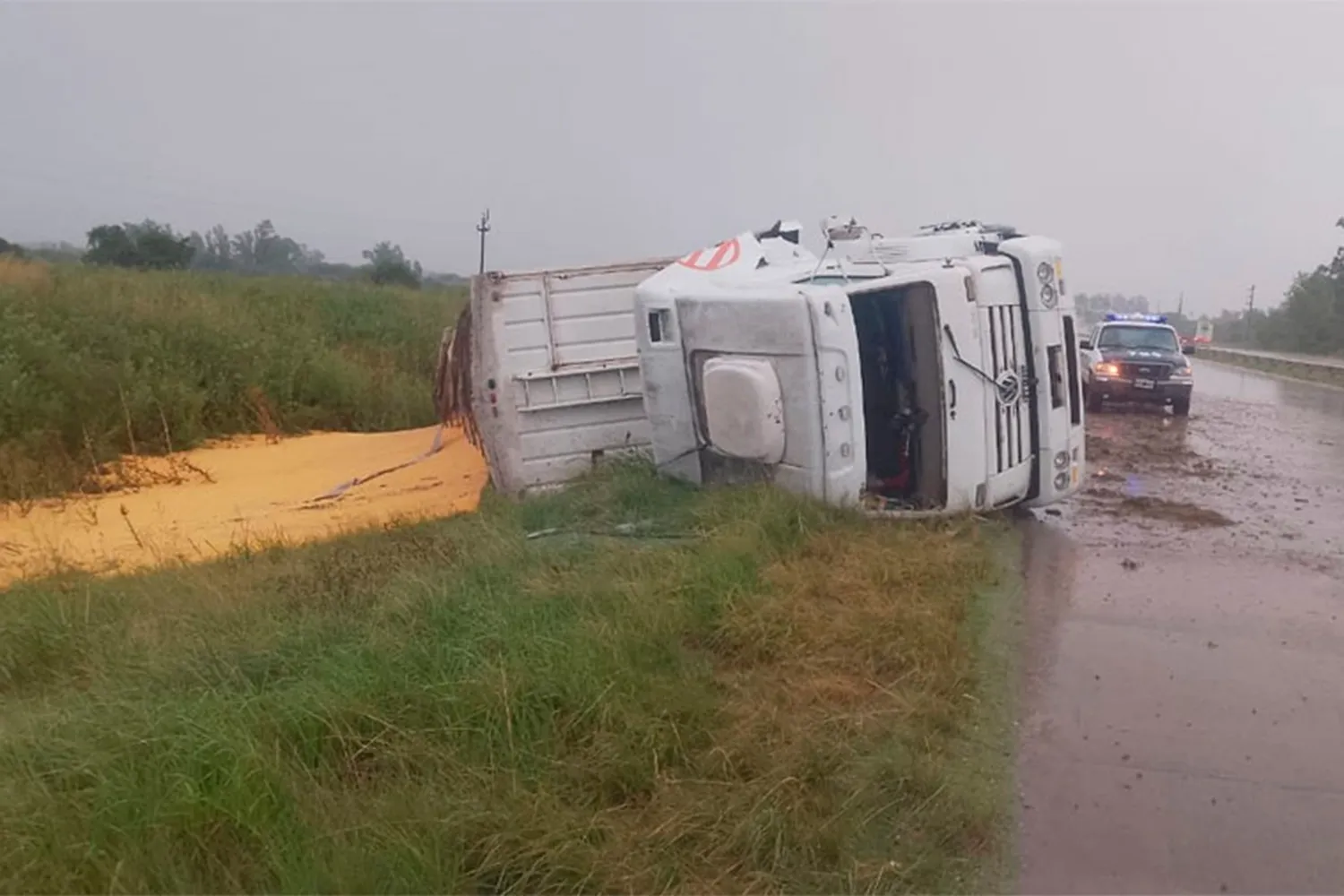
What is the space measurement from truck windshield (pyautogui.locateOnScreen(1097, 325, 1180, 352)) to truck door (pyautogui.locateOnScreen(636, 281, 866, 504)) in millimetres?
14212

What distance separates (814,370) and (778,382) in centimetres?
27

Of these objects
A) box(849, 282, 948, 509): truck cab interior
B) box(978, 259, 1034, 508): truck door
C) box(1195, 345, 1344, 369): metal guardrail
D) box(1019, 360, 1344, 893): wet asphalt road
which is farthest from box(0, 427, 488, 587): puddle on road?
box(1195, 345, 1344, 369): metal guardrail

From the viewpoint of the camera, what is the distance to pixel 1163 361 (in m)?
19.5

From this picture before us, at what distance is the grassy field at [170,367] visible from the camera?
13008 mm

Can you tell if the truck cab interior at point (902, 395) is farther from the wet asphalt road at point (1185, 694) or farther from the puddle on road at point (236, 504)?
the puddle on road at point (236, 504)

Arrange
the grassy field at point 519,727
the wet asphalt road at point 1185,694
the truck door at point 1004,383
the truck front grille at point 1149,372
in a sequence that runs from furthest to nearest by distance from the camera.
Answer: the truck front grille at point 1149,372
the truck door at point 1004,383
the wet asphalt road at point 1185,694
the grassy field at point 519,727

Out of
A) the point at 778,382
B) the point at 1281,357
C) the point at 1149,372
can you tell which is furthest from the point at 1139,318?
the point at 1281,357

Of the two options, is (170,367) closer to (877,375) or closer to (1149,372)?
(877,375)

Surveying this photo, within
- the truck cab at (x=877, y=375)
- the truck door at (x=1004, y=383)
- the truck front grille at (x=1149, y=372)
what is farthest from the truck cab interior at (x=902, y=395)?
the truck front grille at (x=1149, y=372)

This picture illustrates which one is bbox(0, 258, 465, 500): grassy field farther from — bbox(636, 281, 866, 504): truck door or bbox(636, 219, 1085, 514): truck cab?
bbox(636, 281, 866, 504): truck door

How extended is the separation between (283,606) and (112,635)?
2.69 feet

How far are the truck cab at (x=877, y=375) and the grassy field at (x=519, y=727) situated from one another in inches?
41.3

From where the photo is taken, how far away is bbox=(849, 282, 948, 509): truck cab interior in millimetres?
8227

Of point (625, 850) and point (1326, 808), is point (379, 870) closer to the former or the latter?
point (625, 850)
